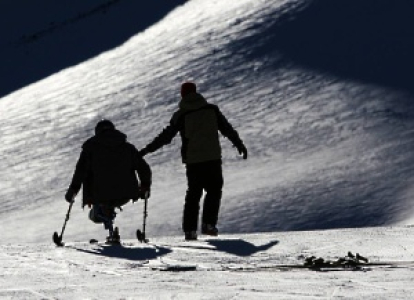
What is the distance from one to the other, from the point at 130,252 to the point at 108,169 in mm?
1066

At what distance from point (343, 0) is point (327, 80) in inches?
237

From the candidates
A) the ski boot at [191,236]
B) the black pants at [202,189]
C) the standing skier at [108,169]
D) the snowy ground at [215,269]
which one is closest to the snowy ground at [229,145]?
the snowy ground at [215,269]

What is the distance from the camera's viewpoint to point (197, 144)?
992cm

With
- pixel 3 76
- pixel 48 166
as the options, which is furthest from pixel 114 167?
pixel 3 76

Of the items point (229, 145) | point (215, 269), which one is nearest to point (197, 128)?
point (215, 269)

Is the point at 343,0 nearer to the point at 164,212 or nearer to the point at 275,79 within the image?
the point at 275,79

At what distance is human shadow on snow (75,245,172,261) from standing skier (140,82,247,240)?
0.88 m

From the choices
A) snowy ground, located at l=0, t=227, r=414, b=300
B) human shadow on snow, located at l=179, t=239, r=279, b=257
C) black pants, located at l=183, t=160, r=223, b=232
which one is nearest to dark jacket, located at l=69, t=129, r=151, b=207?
snowy ground, located at l=0, t=227, r=414, b=300

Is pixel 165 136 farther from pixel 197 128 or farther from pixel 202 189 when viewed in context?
pixel 202 189

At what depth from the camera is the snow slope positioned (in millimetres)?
12773

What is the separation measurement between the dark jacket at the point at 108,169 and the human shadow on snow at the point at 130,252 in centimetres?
54

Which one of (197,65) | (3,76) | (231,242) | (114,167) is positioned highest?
(3,76)

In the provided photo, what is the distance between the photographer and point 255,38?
24047mm

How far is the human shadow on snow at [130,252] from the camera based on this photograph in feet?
27.6
